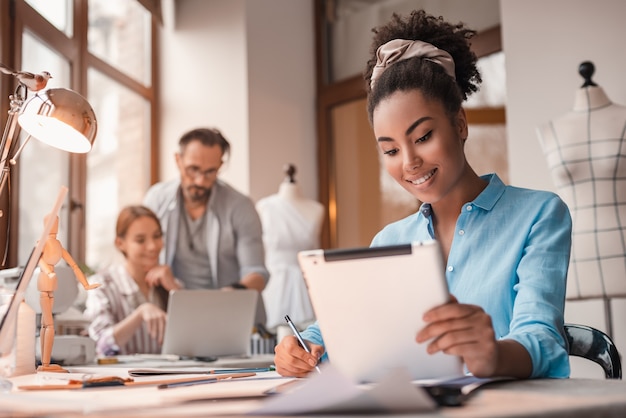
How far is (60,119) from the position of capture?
1552mm

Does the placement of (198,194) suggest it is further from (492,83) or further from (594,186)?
(492,83)

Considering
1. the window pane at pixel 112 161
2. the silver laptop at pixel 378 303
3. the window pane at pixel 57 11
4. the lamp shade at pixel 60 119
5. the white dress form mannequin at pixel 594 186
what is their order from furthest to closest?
the window pane at pixel 112 161 → the window pane at pixel 57 11 → the white dress form mannequin at pixel 594 186 → the lamp shade at pixel 60 119 → the silver laptop at pixel 378 303

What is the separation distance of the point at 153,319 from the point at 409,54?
1.70 m

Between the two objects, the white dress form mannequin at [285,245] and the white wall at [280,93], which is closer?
the white dress form mannequin at [285,245]

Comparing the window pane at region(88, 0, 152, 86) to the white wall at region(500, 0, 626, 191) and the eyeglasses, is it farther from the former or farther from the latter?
the white wall at region(500, 0, 626, 191)

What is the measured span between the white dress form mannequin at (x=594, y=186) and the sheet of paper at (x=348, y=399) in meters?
2.53

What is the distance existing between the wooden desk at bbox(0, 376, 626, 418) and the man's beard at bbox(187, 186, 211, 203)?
264cm

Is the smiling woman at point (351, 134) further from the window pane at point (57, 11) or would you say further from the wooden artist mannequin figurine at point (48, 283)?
the wooden artist mannequin figurine at point (48, 283)

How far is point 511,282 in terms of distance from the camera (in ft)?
4.36

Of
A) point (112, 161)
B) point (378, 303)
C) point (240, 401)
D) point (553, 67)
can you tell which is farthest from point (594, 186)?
point (112, 161)

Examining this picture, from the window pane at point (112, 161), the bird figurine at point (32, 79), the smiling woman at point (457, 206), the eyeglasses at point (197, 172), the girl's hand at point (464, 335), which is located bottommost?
the girl's hand at point (464, 335)

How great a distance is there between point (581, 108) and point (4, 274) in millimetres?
2363

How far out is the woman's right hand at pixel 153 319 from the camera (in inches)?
111

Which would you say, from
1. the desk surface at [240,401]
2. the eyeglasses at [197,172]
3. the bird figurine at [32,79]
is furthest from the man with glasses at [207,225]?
the desk surface at [240,401]
